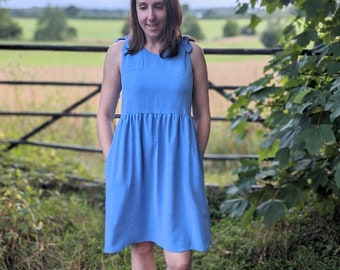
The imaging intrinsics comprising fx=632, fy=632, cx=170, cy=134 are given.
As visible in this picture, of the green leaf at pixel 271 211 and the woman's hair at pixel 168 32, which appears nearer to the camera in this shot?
the woman's hair at pixel 168 32

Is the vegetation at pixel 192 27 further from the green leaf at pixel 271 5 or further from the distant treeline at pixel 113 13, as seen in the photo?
the green leaf at pixel 271 5

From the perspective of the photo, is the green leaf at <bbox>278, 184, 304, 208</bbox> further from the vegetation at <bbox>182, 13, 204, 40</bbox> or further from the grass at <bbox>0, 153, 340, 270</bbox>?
the vegetation at <bbox>182, 13, 204, 40</bbox>

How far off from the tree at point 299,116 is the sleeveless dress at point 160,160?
512 mm

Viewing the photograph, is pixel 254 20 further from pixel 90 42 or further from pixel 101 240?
pixel 90 42

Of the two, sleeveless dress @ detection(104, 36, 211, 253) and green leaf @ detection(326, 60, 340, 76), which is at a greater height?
green leaf @ detection(326, 60, 340, 76)

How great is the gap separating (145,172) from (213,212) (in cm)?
219

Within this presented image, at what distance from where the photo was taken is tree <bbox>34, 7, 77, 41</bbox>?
7.47 m

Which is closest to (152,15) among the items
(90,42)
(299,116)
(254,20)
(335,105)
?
(335,105)

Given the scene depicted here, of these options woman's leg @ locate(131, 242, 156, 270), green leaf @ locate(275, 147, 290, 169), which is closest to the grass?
green leaf @ locate(275, 147, 290, 169)

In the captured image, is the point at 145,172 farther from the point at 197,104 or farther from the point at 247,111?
the point at 247,111

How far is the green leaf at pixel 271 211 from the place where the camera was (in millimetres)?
3094

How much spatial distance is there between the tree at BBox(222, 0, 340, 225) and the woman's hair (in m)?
0.56

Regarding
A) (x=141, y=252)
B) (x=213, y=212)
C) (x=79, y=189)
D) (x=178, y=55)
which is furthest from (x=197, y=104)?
(x=79, y=189)

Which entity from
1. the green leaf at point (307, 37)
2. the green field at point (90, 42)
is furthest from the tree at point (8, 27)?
the green leaf at point (307, 37)
